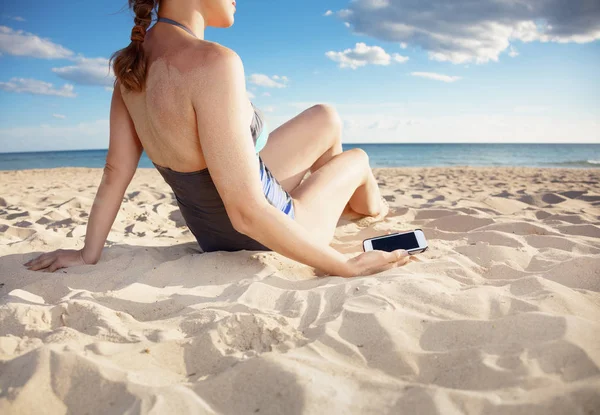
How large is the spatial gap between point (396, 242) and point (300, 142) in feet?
2.91

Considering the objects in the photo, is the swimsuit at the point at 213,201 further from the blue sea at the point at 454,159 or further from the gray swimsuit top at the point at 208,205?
the blue sea at the point at 454,159

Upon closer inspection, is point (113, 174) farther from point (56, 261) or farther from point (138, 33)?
point (138, 33)

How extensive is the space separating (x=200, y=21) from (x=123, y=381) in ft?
4.87

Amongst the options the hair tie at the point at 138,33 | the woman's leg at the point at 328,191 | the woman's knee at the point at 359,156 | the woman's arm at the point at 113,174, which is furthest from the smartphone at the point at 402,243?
the hair tie at the point at 138,33

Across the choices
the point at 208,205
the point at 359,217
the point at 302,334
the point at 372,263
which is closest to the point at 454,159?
the point at 359,217

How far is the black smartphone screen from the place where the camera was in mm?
2154

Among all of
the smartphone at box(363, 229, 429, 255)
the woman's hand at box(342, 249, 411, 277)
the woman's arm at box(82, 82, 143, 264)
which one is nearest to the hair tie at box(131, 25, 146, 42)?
the woman's arm at box(82, 82, 143, 264)

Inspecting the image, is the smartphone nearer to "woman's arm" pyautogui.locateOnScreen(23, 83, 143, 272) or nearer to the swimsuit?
the swimsuit

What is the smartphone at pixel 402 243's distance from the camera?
213 cm

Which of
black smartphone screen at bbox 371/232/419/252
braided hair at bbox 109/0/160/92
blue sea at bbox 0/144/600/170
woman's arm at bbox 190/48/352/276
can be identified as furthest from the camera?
blue sea at bbox 0/144/600/170

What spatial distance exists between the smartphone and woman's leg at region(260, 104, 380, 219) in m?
0.55

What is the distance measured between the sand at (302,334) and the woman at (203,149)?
0.16 meters

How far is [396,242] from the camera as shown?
2189 mm

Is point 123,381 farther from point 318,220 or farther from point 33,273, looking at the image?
point 318,220
